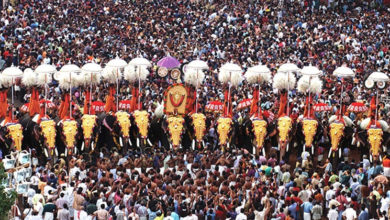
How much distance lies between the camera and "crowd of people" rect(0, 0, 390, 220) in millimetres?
24797

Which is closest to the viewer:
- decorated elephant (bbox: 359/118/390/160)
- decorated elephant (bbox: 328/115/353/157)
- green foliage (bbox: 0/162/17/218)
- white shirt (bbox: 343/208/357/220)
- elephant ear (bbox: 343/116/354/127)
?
green foliage (bbox: 0/162/17/218)

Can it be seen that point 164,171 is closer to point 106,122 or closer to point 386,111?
point 106,122

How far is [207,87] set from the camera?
37156mm

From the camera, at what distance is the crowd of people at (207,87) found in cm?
2480

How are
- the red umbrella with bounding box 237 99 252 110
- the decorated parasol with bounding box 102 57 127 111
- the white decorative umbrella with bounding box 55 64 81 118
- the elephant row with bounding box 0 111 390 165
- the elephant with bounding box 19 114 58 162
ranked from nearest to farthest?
the elephant with bounding box 19 114 58 162, the elephant row with bounding box 0 111 390 165, the white decorative umbrella with bounding box 55 64 81 118, the decorated parasol with bounding box 102 57 127 111, the red umbrella with bounding box 237 99 252 110

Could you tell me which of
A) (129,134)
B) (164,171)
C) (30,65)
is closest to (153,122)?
(129,134)

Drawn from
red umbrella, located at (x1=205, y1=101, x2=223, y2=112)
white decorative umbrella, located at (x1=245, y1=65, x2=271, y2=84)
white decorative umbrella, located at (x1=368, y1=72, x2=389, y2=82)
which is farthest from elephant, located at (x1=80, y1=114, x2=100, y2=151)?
white decorative umbrella, located at (x1=368, y1=72, x2=389, y2=82)

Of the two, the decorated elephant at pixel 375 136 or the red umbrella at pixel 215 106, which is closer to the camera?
the decorated elephant at pixel 375 136

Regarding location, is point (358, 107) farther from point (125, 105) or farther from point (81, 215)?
point (81, 215)

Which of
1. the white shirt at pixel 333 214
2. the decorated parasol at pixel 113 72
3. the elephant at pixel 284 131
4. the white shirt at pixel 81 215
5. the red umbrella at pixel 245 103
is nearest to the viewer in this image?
the white shirt at pixel 81 215

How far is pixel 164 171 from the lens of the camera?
2772 cm

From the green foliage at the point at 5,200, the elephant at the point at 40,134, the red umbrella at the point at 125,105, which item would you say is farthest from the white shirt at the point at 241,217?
the red umbrella at the point at 125,105

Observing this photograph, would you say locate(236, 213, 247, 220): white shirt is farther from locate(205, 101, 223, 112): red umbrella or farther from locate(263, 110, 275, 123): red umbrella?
locate(205, 101, 223, 112): red umbrella

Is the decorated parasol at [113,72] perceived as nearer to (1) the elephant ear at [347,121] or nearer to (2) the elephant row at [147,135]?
(2) the elephant row at [147,135]
